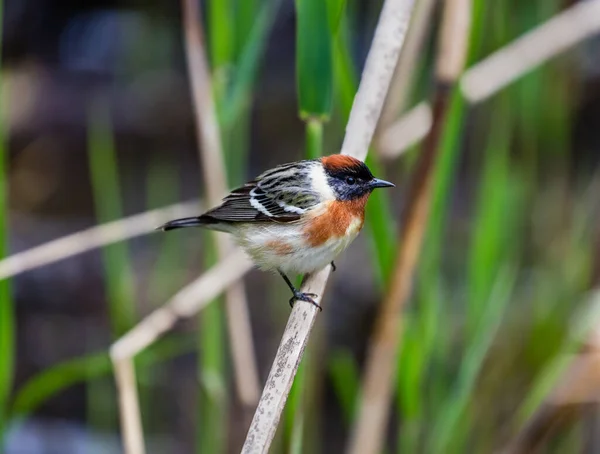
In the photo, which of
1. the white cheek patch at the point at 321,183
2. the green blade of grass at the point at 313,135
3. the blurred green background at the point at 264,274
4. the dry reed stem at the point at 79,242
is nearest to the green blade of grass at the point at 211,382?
the blurred green background at the point at 264,274

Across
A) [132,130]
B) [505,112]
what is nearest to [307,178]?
[505,112]

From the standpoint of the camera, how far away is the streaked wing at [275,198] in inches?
103

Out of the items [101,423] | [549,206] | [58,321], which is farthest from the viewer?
[58,321]

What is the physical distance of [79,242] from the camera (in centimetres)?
258

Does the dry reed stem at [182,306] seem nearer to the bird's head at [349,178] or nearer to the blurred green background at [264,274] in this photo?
the blurred green background at [264,274]

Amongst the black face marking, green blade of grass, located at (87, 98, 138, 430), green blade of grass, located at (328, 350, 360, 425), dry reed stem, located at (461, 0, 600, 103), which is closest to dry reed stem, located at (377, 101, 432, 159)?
dry reed stem, located at (461, 0, 600, 103)

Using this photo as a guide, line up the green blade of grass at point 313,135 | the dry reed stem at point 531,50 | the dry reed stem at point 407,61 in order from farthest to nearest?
→ 1. the dry reed stem at point 531,50
2. the dry reed stem at point 407,61
3. the green blade of grass at point 313,135

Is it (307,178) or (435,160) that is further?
(307,178)

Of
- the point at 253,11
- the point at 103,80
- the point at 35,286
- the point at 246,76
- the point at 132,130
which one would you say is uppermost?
the point at 103,80

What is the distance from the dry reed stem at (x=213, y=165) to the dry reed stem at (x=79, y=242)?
207mm

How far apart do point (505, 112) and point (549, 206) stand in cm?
150

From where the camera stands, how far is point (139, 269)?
5.79 m

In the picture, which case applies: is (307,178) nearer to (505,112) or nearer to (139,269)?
(505,112)

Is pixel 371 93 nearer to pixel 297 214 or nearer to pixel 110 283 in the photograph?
pixel 297 214
